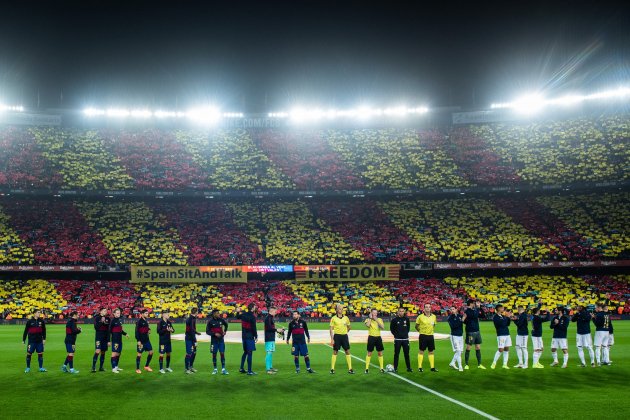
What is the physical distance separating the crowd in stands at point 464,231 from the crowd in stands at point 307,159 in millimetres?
5620

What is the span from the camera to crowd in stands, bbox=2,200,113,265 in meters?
43.1

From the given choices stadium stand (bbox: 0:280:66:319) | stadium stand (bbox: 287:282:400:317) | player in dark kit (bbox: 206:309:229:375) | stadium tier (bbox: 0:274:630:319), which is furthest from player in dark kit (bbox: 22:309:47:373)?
stadium stand (bbox: 287:282:400:317)

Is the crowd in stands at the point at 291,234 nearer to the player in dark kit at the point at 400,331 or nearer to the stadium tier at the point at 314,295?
the stadium tier at the point at 314,295

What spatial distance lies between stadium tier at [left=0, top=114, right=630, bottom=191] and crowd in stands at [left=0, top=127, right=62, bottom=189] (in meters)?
0.09

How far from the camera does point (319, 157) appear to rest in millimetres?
55969

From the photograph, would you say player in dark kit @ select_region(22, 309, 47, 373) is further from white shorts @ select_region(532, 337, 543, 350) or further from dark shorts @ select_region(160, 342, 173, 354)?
white shorts @ select_region(532, 337, 543, 350)

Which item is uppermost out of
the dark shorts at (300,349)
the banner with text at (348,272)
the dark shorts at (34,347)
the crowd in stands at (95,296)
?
the banner with text at (348,272)

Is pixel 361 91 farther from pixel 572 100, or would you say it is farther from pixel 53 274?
pixel 53 274

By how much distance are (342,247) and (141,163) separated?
22.4 meters

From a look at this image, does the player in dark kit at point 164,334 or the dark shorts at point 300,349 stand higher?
the player in dark kit at point 164,334

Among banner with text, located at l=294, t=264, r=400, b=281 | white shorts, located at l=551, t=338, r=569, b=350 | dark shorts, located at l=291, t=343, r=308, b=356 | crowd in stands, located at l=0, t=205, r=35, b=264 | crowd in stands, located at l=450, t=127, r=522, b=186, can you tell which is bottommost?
white shorts, located at l=551, t=338, r=569, b=350

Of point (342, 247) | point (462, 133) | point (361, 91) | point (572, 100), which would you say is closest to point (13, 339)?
point (342, 247)

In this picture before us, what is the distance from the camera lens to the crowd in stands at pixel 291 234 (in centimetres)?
4497

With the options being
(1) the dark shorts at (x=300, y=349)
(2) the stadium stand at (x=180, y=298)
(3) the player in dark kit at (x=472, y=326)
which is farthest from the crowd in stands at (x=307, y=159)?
(1) the dark shorts at (x=300, y=349)
